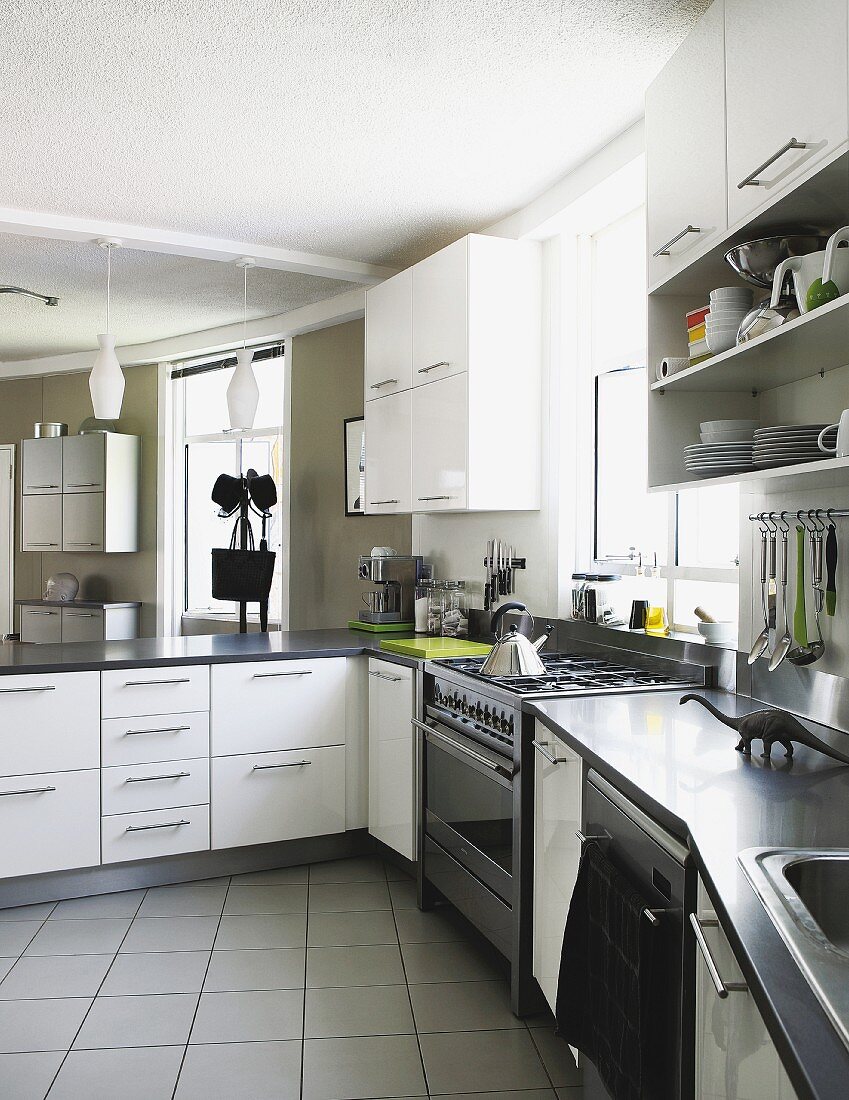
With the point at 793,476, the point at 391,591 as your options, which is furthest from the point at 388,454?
the point at 793,476

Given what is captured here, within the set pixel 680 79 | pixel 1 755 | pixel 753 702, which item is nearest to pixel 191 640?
pixel 1 755

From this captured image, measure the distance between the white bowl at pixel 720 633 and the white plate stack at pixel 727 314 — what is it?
0.91 metres

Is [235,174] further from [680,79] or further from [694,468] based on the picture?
[694,468]

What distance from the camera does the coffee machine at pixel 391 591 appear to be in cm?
416

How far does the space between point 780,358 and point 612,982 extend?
4.57 feet

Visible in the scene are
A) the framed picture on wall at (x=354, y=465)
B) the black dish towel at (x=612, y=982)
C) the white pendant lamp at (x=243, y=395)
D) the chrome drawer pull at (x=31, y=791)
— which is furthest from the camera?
the framed picture on wall at (x=354, y=465)

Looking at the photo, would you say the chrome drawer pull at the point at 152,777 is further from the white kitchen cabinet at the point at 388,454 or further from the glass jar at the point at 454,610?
the white kitchen cabinet at the point at 388,454

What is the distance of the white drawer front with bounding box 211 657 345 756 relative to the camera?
3459 millimetres

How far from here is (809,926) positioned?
3.55ft

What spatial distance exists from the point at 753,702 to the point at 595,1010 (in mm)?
968

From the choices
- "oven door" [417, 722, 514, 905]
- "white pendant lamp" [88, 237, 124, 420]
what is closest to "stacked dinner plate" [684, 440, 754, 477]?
"oven door" [417, 722, 514, 905]

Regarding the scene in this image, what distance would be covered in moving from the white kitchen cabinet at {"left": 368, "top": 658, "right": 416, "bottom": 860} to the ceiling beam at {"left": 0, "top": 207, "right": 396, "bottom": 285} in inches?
74.3

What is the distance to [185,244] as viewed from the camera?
13.0 feet

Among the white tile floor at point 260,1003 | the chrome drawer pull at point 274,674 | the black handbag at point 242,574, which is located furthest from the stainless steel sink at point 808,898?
the black handbag at point 242,574
